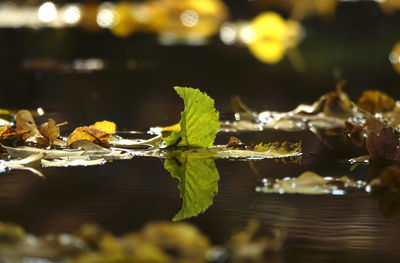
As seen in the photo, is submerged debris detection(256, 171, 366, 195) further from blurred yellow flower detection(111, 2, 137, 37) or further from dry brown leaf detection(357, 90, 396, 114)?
blurred yellow flower detection(111, 2, 137, 37)

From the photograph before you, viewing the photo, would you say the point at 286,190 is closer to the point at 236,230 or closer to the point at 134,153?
the point at 236,230

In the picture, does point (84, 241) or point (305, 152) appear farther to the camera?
point (305, 152)

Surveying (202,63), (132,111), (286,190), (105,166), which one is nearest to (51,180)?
(105,166)

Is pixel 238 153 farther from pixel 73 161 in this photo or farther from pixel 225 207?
pixel 225 207

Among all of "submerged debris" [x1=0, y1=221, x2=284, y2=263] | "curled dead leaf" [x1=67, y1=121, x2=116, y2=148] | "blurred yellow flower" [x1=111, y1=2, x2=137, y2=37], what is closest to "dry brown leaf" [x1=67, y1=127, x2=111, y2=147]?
"curled dead leaf" [x1=67, y1=121, x2=116, y2=148]

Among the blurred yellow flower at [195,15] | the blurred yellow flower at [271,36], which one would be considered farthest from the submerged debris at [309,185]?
the blurred yellow flower at [195,15]

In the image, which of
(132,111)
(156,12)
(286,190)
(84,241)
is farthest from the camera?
(156,12)

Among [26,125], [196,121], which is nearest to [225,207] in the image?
[196,121]
